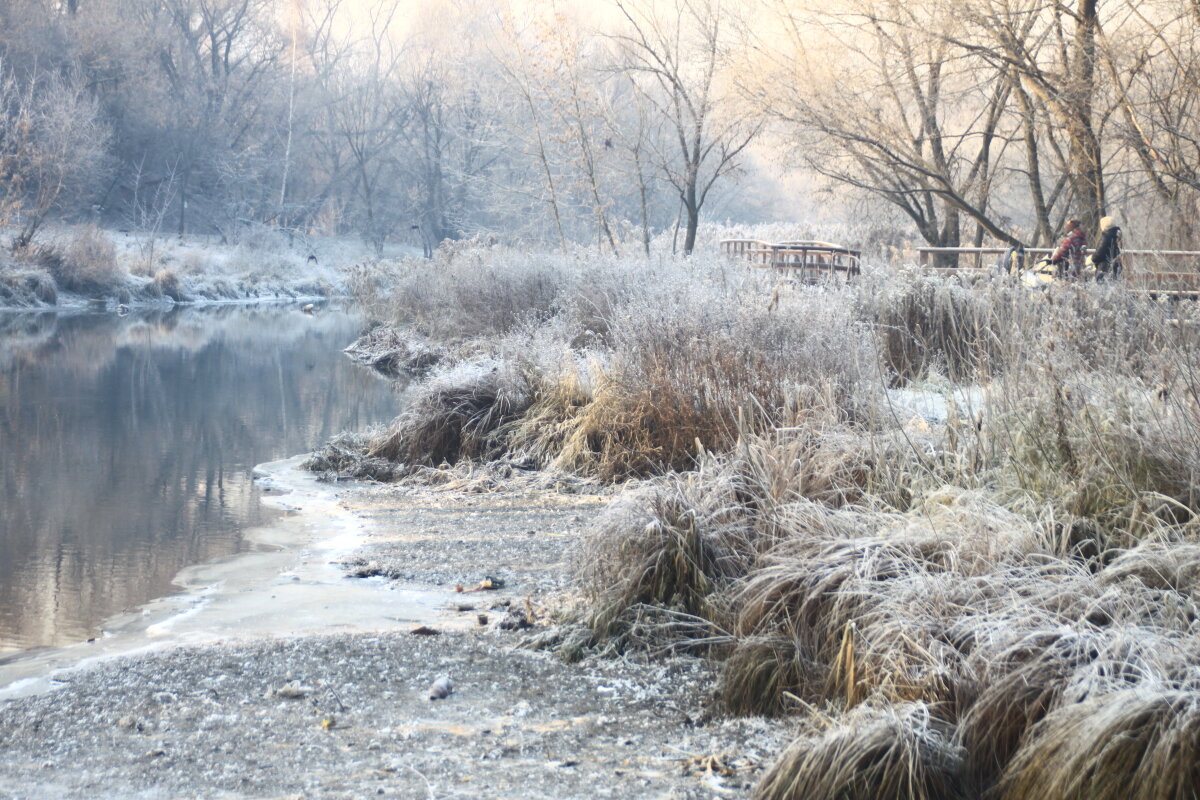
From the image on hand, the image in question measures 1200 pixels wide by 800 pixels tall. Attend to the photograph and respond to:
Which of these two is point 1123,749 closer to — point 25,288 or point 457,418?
point 457,418

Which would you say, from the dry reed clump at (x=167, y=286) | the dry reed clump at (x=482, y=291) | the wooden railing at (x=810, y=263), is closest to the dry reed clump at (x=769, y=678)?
the wooden railing at (x=810, y=263)

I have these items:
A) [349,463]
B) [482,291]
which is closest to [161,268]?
[482,291]

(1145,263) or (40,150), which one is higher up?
(40,150)

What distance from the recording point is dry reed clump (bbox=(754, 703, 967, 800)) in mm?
3258

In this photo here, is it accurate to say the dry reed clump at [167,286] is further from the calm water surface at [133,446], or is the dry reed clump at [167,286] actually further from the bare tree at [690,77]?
the bare tree at [690,77]

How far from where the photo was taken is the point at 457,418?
35.1ft

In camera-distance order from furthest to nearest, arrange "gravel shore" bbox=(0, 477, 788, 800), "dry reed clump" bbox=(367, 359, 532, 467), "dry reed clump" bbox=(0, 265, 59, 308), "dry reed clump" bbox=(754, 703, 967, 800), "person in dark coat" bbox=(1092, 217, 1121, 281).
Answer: "dry reed clump" bbox=(0, 265, 59, 308), "person in dark coat" bbox=(1092, 217, 1121, 281), "dry reed clump" bbox=(367, 359, 532, 467), "gravel shore" bbox=(0, 477, 788, 800), "dry reed clump" bbox=(754, 703, 967, 800)

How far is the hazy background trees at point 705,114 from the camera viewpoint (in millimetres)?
16781

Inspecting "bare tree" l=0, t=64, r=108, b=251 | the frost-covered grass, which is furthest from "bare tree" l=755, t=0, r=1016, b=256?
"bare tree" l=0, t=64, r=108, b=251

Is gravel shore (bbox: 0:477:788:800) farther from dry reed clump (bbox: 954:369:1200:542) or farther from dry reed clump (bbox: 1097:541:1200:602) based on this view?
dry reed clump (bbox: 954:369:1200:542)

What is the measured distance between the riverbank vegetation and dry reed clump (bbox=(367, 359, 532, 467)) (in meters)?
2.09

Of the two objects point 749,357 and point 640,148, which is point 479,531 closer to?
point 749,357

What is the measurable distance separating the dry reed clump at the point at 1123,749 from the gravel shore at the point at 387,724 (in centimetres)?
98

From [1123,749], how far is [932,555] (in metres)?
1.42
